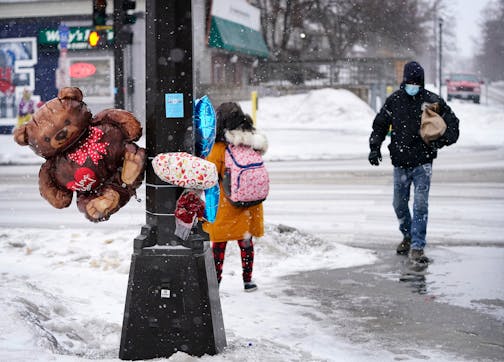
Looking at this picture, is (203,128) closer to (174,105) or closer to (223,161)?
(174,105)

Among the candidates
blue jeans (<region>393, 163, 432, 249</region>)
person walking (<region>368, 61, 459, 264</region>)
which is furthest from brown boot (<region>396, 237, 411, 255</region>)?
blue jeans (<region>393, 163, 432, 249</region>)

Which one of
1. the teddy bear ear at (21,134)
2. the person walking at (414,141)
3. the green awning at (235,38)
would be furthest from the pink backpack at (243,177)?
the green awning at (235,38)

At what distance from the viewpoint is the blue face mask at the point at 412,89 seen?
7.87 meters

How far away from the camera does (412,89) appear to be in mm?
7875

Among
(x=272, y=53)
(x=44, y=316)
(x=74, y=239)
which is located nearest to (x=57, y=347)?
(x=44, y=316)

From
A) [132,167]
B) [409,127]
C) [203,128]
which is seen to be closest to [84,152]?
[132,167]

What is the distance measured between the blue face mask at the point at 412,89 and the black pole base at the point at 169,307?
13.6 feet

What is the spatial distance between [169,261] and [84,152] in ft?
2.55

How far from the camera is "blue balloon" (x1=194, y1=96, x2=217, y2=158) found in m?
4.70

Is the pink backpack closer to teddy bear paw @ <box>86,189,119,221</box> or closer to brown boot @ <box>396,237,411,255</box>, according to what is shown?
teddy bear paw @ <box>86,189,119,221</box>

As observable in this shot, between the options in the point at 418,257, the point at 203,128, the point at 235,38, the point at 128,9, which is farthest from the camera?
the point at 235,38

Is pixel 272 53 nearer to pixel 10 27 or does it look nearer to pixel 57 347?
pixel 10 27

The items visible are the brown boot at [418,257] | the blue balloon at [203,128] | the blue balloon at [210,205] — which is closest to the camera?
the blue balloon at [203,128]

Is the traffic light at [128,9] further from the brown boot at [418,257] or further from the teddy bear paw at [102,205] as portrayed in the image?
the teddy bear paw at [102,205]
